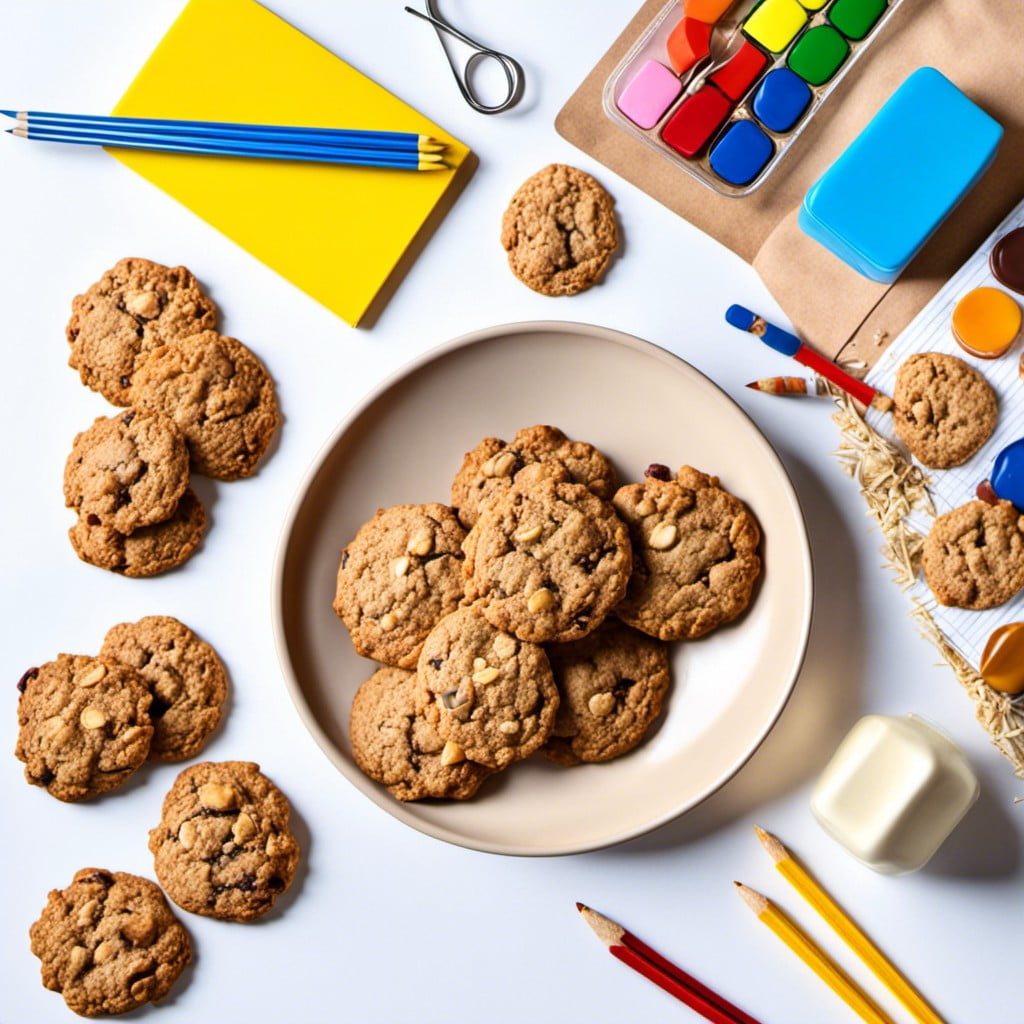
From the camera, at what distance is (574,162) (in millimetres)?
1473

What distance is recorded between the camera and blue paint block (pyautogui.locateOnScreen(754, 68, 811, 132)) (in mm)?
1384

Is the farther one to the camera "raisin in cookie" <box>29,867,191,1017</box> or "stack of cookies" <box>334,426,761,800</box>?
"raisin in cookie" <box>29,867,191,1017</box>

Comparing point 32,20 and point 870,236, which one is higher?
point 870,236

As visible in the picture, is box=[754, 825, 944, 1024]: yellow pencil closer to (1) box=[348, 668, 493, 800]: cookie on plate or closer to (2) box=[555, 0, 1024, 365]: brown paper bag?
(1) box=[348, 668, 493, 800]: cookie on plate

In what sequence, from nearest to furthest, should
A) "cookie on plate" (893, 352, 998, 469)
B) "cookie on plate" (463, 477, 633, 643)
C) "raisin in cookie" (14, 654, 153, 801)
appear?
"cookie on plate" (463, 477, 633, 643) → "cookie on plate" (893, 352, 998, 469) → "raisin in cookie" (14, 654, 153, 801)

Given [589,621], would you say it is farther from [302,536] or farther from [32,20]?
[32,20]

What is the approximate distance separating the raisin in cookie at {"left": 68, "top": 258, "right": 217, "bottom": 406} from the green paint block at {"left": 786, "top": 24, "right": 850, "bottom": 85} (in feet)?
2.89

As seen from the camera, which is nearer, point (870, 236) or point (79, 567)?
point (870, 236)

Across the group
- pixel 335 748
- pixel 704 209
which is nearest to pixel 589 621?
pixel 335 748

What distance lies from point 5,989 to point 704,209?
1.54m

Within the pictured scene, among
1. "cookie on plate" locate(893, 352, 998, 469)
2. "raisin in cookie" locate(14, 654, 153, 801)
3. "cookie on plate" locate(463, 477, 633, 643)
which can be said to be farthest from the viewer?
"raisin in cookie" locate(14, 654, 153, 801)

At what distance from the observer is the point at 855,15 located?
1375mm

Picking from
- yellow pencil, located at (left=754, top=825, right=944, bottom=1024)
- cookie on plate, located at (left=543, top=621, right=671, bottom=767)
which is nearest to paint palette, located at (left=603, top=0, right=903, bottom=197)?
cookie on plate, located at (left=543, top=621, right=671, bottom=767)

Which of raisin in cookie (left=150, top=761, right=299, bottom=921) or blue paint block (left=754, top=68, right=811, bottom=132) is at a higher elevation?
blue paint block (left=754, top=68, right=811, bottom=132)
